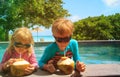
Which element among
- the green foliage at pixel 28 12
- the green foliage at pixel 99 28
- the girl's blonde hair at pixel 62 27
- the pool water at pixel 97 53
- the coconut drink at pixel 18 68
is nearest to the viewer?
the coconut drink at pixel 18 68

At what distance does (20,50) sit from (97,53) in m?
10.5

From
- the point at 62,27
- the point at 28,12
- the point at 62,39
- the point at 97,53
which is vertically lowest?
the point at 97,53

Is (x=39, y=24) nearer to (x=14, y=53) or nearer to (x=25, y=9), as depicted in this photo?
(x=25, y=9)

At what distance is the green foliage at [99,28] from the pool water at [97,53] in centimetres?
506

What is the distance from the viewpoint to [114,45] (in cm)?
1520

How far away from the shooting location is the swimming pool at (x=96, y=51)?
11.9 meters

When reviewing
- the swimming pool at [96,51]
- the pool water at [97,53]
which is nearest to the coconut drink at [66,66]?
the pool water at [97,53]

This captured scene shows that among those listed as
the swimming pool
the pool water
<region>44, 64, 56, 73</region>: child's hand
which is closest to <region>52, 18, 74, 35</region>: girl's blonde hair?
<region>44, 64, 56, 73</region>: child's hand

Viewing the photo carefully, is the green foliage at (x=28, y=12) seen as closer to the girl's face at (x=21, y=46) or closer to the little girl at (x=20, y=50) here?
the little girl at (x=20, y=50)

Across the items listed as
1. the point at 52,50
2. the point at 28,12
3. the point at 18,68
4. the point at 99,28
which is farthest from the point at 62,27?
the point at 28,12

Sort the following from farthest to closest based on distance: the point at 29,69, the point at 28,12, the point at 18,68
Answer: the point at 28,12
the point at 29,69
the point at 18,68

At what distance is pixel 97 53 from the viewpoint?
13.4 m

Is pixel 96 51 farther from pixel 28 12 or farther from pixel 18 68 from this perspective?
pixel 28 12

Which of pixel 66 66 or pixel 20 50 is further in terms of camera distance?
pixel 20 50
